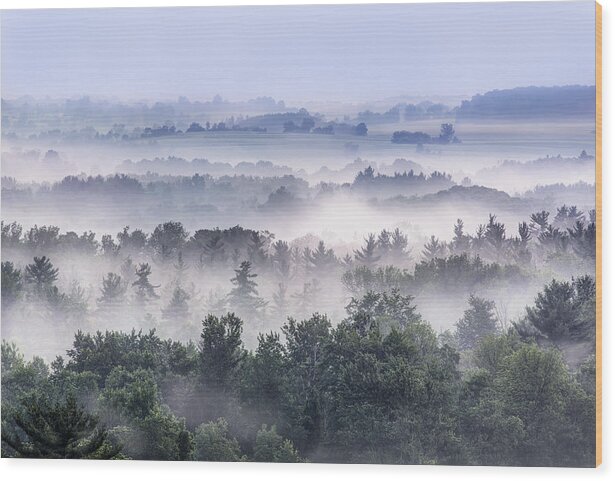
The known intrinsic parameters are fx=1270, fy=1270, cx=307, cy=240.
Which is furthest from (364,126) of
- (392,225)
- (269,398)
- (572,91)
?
(269,398)

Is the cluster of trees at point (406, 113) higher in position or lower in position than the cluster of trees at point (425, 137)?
higher

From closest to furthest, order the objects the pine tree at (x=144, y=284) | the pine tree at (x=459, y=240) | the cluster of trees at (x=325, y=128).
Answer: the pine tree at (x=459, y=240), the cluster of trees at (x=325, y=128), the pine tree at (x=144, y=284)

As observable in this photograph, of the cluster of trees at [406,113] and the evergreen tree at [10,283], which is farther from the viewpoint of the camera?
the evergreen tree at [10,283]

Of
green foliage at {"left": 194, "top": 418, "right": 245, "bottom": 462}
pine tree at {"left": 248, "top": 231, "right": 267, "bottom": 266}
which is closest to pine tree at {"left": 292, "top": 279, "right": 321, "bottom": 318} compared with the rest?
pine tree at {"left": 248, "top": 231, "right": 267, "bottom": 266}

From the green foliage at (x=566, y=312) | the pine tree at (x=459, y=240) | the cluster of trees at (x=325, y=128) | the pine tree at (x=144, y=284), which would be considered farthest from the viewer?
the pine tree at (x=144, y=284)

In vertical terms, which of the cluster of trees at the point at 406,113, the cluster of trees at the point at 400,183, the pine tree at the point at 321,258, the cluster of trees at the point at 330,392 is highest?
the cluster of trees at the point at 406,113

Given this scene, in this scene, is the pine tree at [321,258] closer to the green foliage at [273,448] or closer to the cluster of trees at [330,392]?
the cluster of trees at [330,392]

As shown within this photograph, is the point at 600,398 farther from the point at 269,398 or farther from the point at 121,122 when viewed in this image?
the point at 121,122

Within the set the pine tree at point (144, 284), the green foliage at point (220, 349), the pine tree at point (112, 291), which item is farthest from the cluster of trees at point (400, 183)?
the pine tree at point (112, 291)
